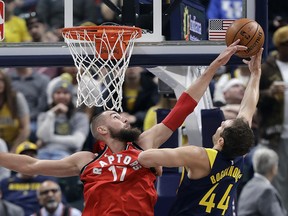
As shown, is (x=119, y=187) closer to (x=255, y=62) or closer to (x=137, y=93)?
(x=255, y=62)

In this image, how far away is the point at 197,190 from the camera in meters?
7.20

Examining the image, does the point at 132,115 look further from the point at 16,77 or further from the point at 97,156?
the point at 97,156

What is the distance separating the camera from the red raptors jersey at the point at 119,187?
7215 mm

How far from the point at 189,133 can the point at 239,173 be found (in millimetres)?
1067

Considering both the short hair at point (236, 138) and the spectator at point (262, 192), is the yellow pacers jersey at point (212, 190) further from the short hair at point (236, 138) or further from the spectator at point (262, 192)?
the spectator at point (262, 192)

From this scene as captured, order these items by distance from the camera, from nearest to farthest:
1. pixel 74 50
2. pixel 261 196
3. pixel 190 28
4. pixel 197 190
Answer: pixel 197 190 → pixel 74 50 → pixel 190 28 → pixel 261 196

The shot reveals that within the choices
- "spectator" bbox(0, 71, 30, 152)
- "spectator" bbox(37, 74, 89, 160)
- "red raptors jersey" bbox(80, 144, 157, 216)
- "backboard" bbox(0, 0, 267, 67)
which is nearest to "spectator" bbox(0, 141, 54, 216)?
"spectator" bbox(37, 74, 89, 160)

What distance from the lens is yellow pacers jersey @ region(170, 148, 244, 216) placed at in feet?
23.4

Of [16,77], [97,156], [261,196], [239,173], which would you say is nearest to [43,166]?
[97,156]

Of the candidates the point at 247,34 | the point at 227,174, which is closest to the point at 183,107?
the point at 227,174

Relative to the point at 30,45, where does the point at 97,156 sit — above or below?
below

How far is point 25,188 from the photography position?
1039 centimetres

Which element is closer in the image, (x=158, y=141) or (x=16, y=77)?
(x=158, y=141)

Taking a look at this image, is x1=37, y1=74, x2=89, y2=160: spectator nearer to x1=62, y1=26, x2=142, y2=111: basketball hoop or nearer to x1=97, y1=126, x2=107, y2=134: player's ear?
x1=62, y1=26, x2=142, y2=111: basketball hoop
